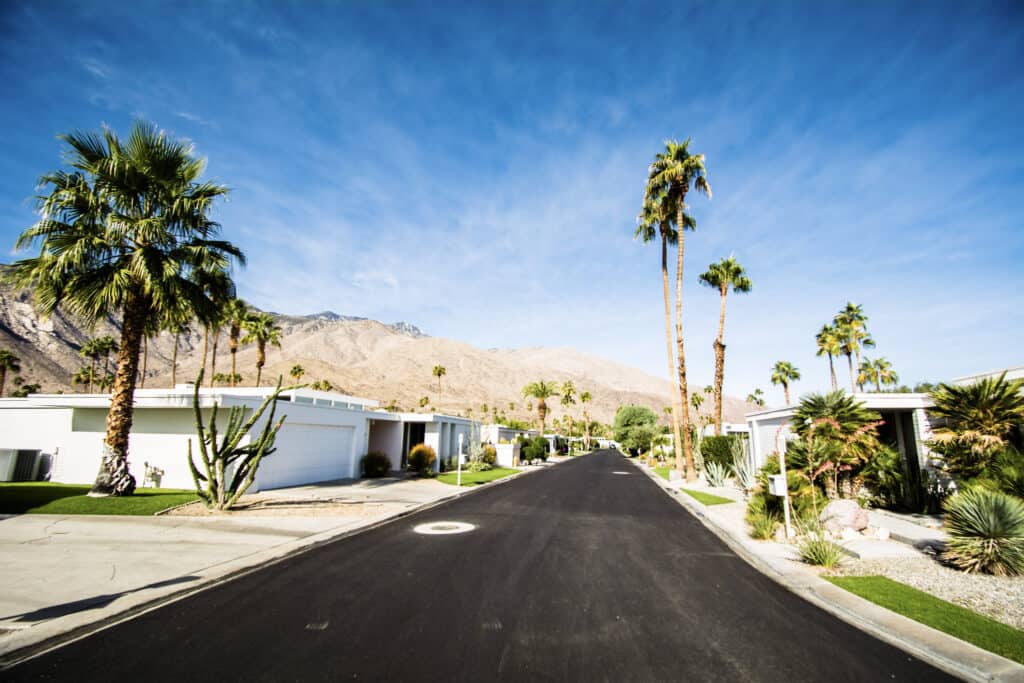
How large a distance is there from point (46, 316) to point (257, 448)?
22.8ft

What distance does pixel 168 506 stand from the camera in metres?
12.4

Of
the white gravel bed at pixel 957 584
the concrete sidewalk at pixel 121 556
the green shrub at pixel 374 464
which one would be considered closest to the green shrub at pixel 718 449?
the green shrub at pixel 374 464

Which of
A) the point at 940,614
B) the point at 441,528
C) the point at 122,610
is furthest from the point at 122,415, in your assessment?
the point at 940,614

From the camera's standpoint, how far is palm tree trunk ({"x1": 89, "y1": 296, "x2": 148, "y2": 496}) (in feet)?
43.2

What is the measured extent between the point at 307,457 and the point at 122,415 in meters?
7.36

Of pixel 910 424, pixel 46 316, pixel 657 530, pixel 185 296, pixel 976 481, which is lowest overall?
pixel 657 530

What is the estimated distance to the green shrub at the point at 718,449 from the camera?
28.0 metres

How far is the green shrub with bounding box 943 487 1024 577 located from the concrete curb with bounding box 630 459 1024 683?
2667mm

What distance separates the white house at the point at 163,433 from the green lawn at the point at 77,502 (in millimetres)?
3093

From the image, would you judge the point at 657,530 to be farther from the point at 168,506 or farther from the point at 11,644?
the point at 168,506

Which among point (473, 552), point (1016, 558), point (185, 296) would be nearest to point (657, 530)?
point (473, 552)

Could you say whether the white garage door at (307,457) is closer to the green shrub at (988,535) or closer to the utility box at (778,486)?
the utility box at (778,486)

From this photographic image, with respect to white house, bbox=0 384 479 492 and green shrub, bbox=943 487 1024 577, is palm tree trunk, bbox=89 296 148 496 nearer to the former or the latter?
white house, bbox=0 384 479 492

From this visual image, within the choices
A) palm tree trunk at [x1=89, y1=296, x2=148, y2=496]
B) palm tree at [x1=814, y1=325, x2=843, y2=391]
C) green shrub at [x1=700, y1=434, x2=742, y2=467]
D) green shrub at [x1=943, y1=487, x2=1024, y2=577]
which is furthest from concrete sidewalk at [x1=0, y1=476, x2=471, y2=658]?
palm tree at [x1=814, y1=325, x2=843, y2=391]
